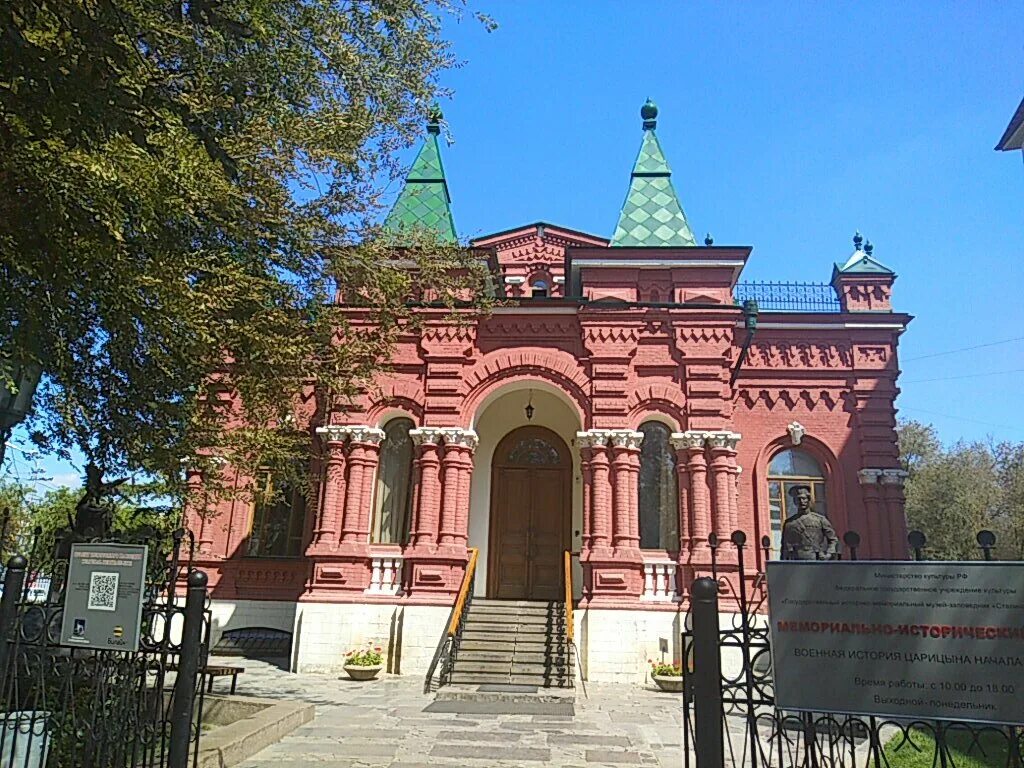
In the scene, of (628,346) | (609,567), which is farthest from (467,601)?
(628,346)

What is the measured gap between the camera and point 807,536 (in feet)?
29.6

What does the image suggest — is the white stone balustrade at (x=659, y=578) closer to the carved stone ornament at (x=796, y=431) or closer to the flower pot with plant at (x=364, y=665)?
the carved stone ornament at (x=796, y=431)

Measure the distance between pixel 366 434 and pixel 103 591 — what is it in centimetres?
907

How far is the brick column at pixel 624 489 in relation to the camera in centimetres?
1334

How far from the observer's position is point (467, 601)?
1344 cm

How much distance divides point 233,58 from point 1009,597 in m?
8.69

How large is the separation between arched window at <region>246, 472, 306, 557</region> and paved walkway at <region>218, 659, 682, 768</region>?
379cm

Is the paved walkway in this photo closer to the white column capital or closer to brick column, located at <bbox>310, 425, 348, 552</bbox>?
brick column, located at <bbox>310, 425, 348, 552</bbox>

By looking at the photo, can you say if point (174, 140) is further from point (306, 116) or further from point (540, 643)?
point (540, 643)

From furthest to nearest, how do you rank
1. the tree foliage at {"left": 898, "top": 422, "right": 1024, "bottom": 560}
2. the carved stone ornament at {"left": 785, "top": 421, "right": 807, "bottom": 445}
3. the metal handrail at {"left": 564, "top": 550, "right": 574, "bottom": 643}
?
the tree foliage at {"left": 898, "top": 422, "right": 1024, "bottom": 560}, the carved stone ornament at {"left": 785, "top": 421, "right": 807, "bottom": 445}, the metal handrail at {"left": 564, "top": 550, "right": 574, "bottom": 643}

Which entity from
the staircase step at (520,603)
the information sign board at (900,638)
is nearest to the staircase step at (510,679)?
the staircase step at (520,603)

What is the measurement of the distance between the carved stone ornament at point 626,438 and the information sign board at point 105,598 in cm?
978

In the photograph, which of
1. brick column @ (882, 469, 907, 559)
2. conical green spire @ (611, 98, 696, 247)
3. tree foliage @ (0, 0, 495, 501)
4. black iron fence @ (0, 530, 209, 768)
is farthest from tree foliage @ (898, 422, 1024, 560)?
black iron fence @ (0, 530, 209, 768)

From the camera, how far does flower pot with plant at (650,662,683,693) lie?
11.7 meters
